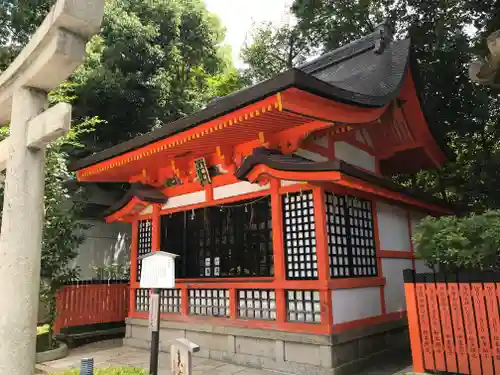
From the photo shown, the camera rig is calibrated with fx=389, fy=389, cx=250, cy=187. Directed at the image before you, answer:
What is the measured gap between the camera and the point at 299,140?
635cm

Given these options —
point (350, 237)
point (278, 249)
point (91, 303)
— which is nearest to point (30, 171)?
point (278, 249)

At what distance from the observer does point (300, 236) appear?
21.1ft

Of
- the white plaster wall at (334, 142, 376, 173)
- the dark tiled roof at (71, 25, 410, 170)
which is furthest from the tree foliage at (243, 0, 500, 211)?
the white plaster wall at (334, 142, 376, 173)

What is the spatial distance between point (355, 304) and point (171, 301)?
4012mm

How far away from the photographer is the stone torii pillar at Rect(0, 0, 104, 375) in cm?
367

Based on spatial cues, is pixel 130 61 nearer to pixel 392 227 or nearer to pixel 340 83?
pixel 340 83

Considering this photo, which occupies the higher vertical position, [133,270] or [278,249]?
[278,249]

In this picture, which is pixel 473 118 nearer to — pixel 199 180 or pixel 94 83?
pixel 199 180

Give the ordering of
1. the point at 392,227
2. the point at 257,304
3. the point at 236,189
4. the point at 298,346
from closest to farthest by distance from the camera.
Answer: the point at 298,346 → the point at 257,304 → the point at 236,189 → the point at 392,227

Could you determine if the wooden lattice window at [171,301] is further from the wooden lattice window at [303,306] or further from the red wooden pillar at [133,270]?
the wooden lattice window at [303,306]

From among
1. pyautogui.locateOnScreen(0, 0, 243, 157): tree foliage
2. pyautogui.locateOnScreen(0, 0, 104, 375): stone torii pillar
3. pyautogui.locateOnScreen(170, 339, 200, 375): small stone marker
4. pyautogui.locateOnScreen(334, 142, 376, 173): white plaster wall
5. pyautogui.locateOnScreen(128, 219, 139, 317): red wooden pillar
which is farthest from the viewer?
pyautogui.locateOnScreen(0, 0, 243, 157): tree foliage

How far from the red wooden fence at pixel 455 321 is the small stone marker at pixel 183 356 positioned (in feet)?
10.1

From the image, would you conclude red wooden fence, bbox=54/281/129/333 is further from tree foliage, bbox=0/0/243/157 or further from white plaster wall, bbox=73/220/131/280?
tree foliage, bbox=0/0/243/157

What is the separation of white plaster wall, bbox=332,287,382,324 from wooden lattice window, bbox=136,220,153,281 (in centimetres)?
488
